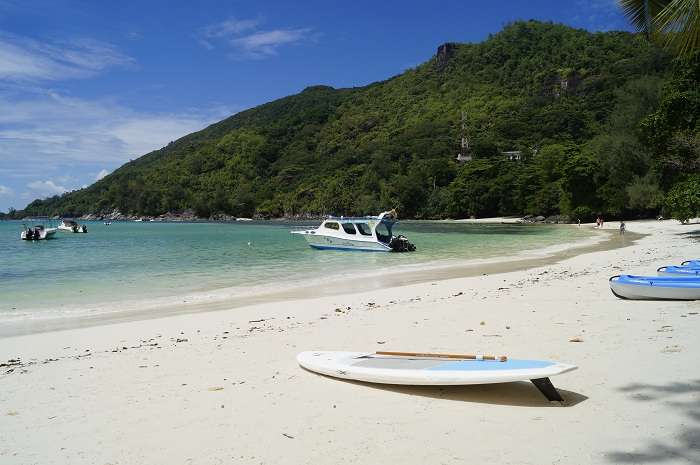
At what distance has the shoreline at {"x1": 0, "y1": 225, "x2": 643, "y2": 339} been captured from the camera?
11648 millimetres

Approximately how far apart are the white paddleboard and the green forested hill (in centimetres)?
4122

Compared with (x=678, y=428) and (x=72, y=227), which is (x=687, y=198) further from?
(x=72, y=227)

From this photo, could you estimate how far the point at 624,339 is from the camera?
23.8 ft

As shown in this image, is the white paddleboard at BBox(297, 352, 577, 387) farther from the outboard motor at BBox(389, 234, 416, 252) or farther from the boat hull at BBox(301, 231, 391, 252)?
the boat hull at BBox(301, 231, 391, 252)

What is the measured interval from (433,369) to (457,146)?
439 feet

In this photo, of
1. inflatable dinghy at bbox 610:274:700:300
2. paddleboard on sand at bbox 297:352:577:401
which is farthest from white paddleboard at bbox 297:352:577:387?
inflatable dinghy at bbox 610:274:700:300

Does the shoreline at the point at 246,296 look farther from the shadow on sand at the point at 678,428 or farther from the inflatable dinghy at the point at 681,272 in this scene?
the shadow on sand at the point at 678,428

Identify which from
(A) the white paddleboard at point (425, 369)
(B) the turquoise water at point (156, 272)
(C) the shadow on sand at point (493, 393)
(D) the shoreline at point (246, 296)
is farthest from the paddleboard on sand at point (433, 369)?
(B) the turquoise water at point (156, 272)

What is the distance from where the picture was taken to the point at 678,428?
422 centimetres

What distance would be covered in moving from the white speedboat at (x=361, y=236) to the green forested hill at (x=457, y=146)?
23.7 meters

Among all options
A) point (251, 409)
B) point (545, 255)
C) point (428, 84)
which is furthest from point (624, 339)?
point (428, 84)

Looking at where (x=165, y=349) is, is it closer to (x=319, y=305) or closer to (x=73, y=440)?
(x=73, y=440)

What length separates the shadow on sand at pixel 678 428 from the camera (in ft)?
12.4

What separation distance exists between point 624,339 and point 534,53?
6474 inches
